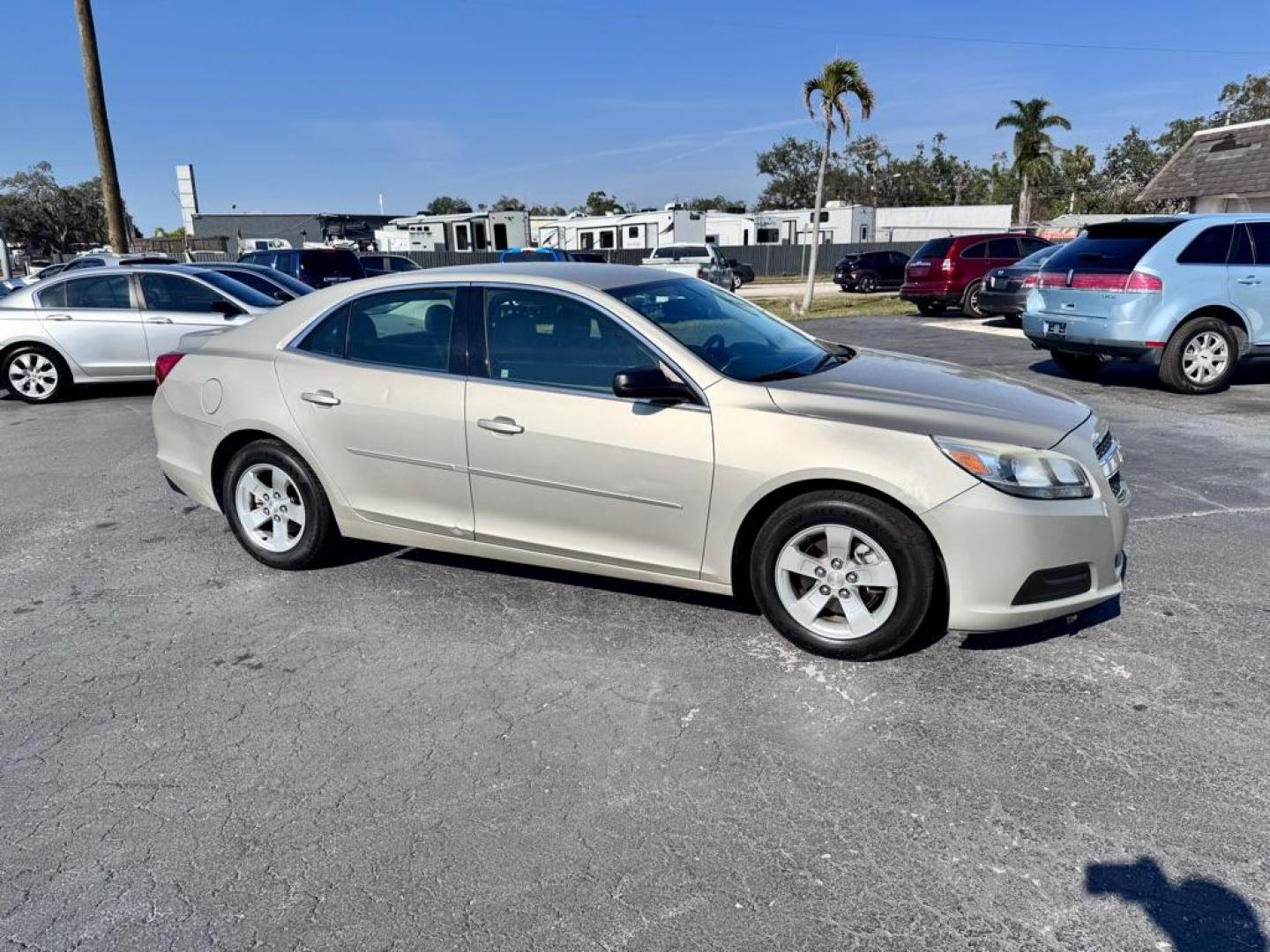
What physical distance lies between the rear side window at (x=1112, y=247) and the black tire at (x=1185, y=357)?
2.89 feet

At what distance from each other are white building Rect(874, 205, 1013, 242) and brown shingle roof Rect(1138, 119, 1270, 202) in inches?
859

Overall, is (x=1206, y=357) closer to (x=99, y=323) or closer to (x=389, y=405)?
(x=389, y=405)

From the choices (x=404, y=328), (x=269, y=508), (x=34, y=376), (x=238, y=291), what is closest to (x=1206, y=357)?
(x=404, y=328)

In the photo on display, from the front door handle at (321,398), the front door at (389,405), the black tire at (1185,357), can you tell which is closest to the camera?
the front door at (389,405)

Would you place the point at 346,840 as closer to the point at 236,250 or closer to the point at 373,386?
the point at 373,386

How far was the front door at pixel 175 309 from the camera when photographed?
409 inches

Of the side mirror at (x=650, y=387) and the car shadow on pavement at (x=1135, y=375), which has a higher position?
the side mirror at (x=650, y=387)

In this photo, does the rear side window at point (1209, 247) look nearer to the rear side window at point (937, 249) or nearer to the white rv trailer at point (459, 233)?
the rear side window at point (937, 249)

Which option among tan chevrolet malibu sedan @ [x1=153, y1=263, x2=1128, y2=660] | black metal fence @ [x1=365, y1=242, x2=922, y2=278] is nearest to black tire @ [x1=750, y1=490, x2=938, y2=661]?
tan chevrolet malibu sedan @ [x1=153, y1=263, x2=1128, y2=660]

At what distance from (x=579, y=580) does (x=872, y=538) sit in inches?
66.3

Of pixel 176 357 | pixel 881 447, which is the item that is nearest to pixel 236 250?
pixel 176 357

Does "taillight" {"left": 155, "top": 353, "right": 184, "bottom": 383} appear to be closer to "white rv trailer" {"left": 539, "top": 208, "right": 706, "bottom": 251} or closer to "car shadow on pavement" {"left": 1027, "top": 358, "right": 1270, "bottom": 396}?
"car shadow on pavement" {"left": 1027, "top": 358, "right": 1270, "bottom": 396}

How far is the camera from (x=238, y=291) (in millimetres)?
10688

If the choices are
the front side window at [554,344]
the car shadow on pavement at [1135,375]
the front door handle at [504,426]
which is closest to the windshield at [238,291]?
the front side window at [554,344]
